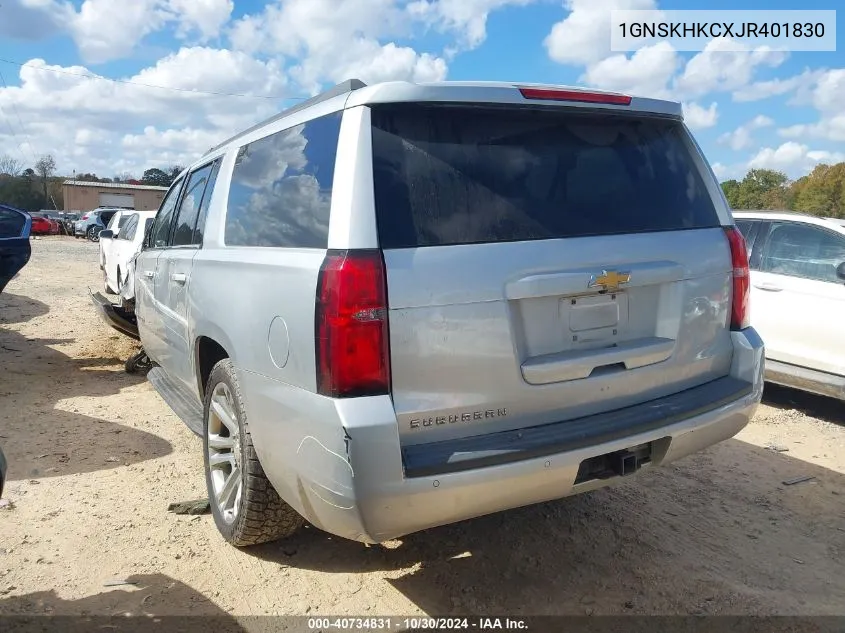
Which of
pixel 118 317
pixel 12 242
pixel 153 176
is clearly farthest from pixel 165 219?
pixel 153 176

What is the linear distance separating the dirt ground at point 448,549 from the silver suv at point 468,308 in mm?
407

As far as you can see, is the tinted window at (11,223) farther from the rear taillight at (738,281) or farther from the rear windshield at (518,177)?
the rear taillight at (738,281)

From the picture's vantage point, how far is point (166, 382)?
4.77m

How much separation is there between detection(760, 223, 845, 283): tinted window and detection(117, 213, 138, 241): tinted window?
26.2 ft

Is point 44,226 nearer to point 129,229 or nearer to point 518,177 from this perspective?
point 129,229

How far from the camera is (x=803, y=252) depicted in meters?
6.04

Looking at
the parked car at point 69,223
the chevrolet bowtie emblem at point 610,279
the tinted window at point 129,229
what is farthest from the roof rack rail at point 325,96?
the parked car at point 69,223

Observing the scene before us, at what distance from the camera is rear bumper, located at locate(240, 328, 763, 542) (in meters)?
2.20

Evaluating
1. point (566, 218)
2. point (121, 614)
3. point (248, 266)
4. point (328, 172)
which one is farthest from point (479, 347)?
point (121, 614)

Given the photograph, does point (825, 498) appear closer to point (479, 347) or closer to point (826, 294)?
point (826, 294)

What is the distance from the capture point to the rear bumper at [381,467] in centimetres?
220

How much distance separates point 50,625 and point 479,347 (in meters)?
2.13

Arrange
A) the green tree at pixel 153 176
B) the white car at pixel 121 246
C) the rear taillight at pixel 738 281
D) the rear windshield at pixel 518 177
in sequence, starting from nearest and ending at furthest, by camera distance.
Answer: the rear windshield at pixel 518 177 < the rear taillight at pixel 738 281 < the white car at pixel 121 246 < the green tree at pixel 153 176

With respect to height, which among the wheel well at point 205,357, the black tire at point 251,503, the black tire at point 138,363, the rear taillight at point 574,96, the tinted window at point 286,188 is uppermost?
the rear taillight at point 574,96
